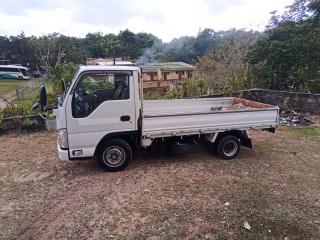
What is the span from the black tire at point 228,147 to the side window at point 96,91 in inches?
85.9

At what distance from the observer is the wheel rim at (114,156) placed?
4.94m

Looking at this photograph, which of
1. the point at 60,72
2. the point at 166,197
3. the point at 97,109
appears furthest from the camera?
the point at 60,72

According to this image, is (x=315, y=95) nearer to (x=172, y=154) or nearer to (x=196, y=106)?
(x=196, y=106)

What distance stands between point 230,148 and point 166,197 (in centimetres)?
215

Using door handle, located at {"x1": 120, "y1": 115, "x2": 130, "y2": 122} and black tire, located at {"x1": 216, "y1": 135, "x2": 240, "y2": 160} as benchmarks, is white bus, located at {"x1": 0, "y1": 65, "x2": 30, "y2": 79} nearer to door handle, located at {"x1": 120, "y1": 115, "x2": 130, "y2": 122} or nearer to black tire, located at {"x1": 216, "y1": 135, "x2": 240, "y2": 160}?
door handle, located at {"x1": 120, "y1": 115, "x2": 130, "y2": 122}

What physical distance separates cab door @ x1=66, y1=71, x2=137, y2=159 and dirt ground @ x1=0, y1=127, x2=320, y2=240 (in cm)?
70

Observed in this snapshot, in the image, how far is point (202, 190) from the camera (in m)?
4.32

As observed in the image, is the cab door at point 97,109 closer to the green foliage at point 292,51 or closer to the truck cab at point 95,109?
the truck cab at point 95,109

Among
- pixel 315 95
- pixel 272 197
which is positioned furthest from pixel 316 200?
pixel 315 95

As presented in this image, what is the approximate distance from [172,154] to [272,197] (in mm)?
2338

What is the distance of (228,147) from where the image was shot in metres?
5.66

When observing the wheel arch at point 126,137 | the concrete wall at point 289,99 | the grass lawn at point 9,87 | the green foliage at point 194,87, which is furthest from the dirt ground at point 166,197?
the grass lawn at point 9,87

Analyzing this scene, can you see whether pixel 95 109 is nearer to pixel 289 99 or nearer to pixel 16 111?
pixel 16 111

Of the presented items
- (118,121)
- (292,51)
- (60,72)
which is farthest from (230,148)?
(60,72)
